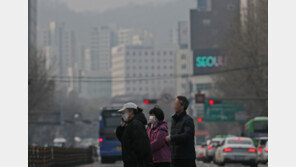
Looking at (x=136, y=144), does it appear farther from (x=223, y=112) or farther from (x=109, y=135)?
(x=223, y=112)

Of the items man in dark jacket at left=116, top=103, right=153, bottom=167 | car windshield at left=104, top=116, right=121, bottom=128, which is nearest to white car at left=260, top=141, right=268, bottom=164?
car windshield at left=104, top=116, right=121, bottom=128

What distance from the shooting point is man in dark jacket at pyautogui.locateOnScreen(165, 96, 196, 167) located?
1284 centimetres

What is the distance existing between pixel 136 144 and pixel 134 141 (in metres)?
0.05

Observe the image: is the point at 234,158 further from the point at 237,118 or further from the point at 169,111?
the point at 169,111

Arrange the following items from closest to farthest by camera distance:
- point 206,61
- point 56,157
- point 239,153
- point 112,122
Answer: point 56,157
point 239,153
point 112,122
point 206,61

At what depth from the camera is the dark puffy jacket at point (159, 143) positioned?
13906mm

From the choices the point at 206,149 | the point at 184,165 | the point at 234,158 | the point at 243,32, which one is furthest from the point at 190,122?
the point at 243,32

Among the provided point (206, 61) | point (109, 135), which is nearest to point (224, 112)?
point (109, 135)

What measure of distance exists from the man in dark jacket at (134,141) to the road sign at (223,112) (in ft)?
222

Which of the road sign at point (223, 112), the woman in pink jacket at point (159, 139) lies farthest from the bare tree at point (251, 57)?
the woman in pink jacket at point (159, 139)

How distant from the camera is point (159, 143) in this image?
45.7 ft

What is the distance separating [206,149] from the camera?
48.3 m
